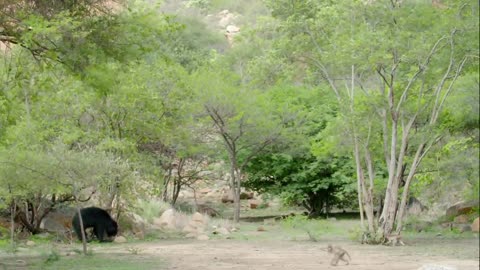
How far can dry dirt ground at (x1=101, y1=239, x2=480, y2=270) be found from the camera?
1311cm

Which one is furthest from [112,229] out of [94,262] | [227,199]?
[227,199]

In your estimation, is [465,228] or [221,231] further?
[221,231]

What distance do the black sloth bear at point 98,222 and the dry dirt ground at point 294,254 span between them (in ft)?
3.45

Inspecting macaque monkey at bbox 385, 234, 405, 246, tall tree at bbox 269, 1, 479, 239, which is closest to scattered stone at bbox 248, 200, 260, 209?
tall tree at bbox 269, 1, 479, 239

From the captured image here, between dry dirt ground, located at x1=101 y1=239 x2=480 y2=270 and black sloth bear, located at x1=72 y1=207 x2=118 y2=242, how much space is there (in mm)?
1050

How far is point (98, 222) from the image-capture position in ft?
64.8

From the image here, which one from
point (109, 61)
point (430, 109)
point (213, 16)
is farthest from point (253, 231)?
point (213, 16)

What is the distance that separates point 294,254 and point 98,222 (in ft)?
20.4

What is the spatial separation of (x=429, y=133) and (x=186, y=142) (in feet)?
39.3

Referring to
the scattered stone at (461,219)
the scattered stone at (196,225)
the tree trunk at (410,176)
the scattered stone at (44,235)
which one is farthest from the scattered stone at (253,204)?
the tree trunk at (410,176)

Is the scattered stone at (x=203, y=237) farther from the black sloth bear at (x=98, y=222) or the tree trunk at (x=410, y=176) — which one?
the tree trunk at (x=410, y=176)

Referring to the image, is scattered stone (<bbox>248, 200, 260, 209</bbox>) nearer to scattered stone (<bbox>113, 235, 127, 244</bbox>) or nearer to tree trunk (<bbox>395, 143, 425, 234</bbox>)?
scattered stone (<bbox>113, 235, 127, 244</bbox>)

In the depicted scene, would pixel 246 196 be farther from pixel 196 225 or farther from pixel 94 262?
pixel 94 262

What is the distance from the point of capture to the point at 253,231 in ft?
80.1
